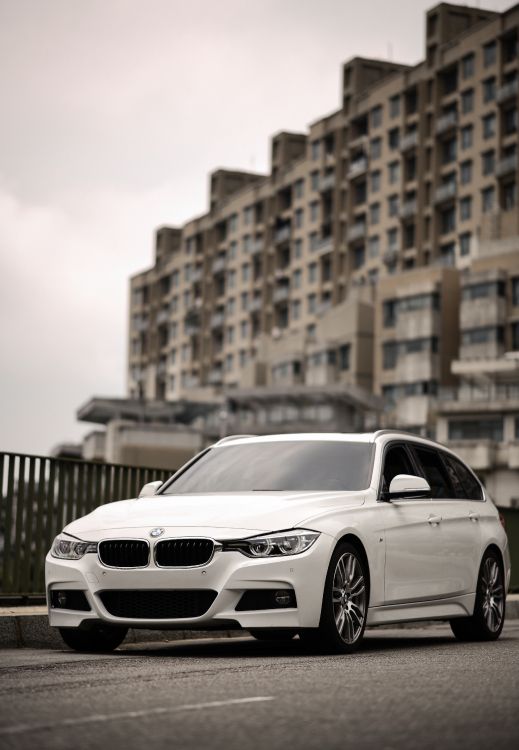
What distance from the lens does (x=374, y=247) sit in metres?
100

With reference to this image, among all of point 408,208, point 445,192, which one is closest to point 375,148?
point 408,208

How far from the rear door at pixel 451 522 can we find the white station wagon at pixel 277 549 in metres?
0.02

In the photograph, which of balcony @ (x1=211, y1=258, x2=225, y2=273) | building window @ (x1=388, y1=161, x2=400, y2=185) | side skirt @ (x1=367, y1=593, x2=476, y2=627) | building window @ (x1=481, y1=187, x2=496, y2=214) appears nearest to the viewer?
side skirt @ (x1=367, y1=593, x2=476, y2=627)

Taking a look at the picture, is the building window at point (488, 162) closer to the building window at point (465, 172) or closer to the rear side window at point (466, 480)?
the building window at point (465, 172)

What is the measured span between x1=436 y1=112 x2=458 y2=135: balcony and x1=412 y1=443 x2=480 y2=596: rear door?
272 feet

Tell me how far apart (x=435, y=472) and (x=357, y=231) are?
90925 millimetres

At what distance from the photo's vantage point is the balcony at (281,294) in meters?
113

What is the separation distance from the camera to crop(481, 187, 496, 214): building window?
290 ft

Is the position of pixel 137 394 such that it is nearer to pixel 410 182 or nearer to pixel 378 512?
pixel 410 182

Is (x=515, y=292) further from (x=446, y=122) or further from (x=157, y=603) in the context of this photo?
(x=157, y=603)

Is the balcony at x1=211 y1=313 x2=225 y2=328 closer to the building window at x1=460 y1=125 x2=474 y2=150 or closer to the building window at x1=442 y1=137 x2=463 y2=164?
the building window at x1=442 y1=137 x2=463 y2=164

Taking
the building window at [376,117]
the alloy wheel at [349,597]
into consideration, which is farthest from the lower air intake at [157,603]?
the building window at [376,117]

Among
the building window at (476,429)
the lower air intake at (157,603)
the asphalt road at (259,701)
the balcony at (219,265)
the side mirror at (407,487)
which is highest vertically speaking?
the balcony at (219,265)

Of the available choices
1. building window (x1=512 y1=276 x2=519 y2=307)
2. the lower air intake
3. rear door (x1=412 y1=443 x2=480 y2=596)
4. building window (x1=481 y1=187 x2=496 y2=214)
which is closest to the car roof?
rear door (x1=412 y1=443 x2=480 y2=596)
